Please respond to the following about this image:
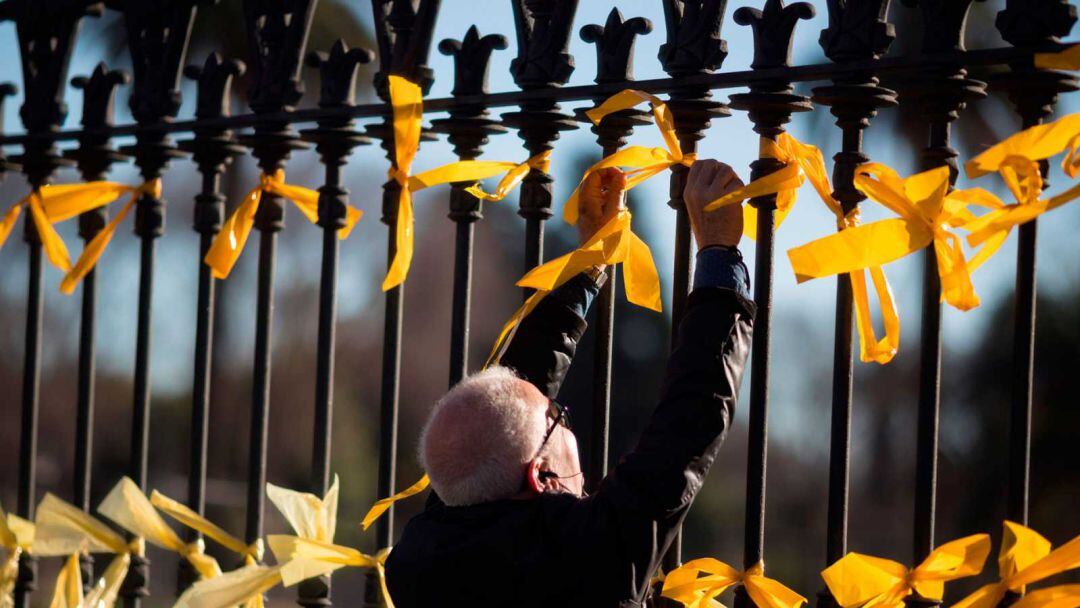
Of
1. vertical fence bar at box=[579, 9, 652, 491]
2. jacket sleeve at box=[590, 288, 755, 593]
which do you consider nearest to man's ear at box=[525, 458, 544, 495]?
jacket sleeve at box=[590, 288, 755, 593]

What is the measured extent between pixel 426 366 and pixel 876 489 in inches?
134

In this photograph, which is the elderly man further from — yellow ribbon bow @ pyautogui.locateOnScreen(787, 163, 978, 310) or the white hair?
yellow ribbon bow @ pyautogui.locateOnScreen(787, 163, 978, 310)

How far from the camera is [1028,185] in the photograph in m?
2.08

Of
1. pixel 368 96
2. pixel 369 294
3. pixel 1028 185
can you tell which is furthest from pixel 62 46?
pixel 368 96

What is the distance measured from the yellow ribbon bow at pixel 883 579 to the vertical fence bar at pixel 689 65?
349 mm

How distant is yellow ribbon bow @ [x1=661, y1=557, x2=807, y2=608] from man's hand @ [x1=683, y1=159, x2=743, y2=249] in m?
0.63

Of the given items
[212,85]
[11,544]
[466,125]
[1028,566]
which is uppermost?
[212,85]

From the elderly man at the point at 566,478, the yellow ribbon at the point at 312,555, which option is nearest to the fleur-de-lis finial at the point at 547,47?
the elderly man at the point at 566,478

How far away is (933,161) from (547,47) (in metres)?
0.87

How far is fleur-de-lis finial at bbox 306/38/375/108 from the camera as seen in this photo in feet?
9.68

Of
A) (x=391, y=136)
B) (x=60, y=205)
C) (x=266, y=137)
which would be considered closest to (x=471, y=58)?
(x=391, y=136)

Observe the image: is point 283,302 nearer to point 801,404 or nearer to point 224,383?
point 224,383

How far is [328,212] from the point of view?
2.99 metres

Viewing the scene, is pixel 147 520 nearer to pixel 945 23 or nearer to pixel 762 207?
pixel 762 207
